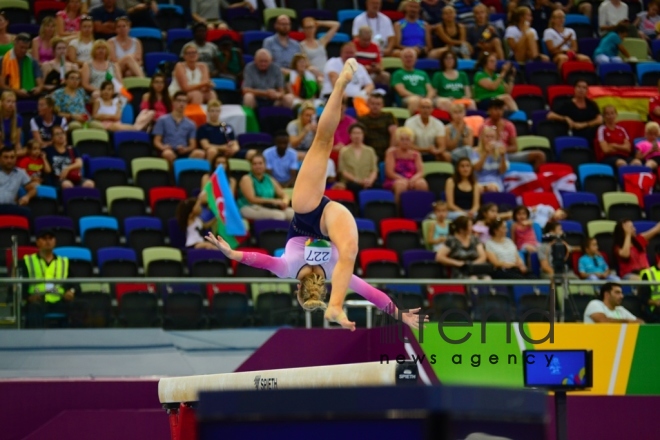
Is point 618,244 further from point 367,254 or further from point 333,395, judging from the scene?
point 333,395

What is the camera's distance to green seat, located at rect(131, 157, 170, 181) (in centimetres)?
1122

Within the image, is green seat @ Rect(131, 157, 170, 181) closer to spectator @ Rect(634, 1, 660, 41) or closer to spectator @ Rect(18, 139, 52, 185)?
spectator @ Rect(18, 139, 52, 185)

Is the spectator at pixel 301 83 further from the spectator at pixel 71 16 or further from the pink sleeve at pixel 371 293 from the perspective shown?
the pink sleeve at pixel 371 293

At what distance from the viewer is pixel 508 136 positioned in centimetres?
1265

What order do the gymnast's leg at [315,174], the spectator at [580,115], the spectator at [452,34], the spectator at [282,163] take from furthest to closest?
the spectator at [452,34] → the spectator at [580,115] → the spectator at [282,163] → the gymnast's leg at [315,174]

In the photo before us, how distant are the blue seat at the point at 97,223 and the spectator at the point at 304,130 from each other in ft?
7.57

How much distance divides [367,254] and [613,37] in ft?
20.2

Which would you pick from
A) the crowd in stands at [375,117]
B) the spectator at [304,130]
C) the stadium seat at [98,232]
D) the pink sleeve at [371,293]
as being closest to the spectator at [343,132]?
the crowd in stands at [375,117]

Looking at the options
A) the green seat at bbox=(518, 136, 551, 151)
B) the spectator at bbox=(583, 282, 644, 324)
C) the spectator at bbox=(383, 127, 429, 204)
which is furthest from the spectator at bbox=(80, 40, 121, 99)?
the spectator at bbox=(583, 282, 644, 324)

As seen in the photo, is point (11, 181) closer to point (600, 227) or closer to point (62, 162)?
point (62, 162)

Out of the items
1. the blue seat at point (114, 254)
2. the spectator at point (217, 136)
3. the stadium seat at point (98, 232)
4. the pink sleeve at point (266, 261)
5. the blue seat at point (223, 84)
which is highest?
the blue seat at point (223, 84)

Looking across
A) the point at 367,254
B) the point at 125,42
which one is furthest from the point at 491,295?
the point at 125,42

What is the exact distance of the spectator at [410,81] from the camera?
515 inches

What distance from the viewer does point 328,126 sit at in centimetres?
644
